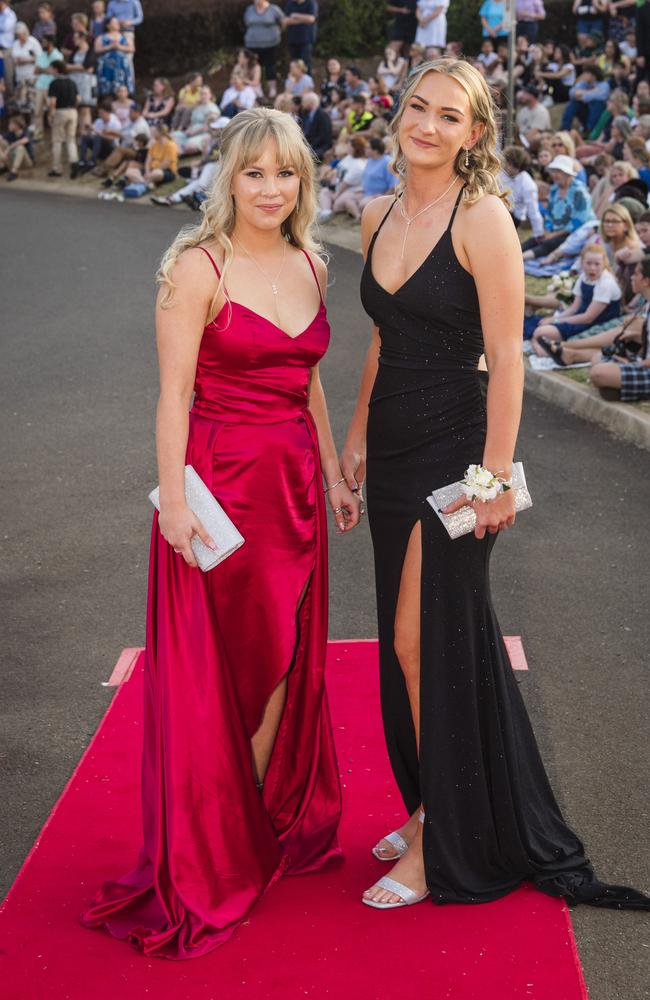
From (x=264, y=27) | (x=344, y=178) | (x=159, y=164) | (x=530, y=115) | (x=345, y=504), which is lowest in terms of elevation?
(x=159, y=164)

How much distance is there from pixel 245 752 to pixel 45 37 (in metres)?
26.3

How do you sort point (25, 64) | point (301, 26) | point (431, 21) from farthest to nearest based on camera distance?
point (25, 64) < point (301, 26) < point (431, 21)

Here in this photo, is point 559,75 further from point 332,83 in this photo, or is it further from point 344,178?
point 344,178

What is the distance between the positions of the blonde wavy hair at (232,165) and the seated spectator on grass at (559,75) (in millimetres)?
20897

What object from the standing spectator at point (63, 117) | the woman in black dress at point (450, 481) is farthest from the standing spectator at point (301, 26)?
the woman in black dress at point (450, 481)

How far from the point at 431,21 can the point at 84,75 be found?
746 cm

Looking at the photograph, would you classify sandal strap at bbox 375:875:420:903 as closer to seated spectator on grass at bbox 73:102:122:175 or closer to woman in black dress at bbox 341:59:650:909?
woman in black dress at bbox 341:59:650:909

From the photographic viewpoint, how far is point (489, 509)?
3.47 meters

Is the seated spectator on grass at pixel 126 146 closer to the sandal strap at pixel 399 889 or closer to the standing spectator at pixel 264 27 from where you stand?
the standing spectator at pixel 264 27

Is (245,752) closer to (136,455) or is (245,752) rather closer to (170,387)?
(170,387)

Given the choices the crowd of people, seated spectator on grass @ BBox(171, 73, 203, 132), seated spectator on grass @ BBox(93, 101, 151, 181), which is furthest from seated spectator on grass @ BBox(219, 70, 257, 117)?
seated spectator on grass @ BBox(93, 101, 151, 181)

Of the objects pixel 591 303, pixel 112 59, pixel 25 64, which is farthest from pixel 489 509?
pixel 25 64

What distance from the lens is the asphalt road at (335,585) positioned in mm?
4401

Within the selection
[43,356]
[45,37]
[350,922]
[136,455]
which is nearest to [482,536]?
[350,922]
